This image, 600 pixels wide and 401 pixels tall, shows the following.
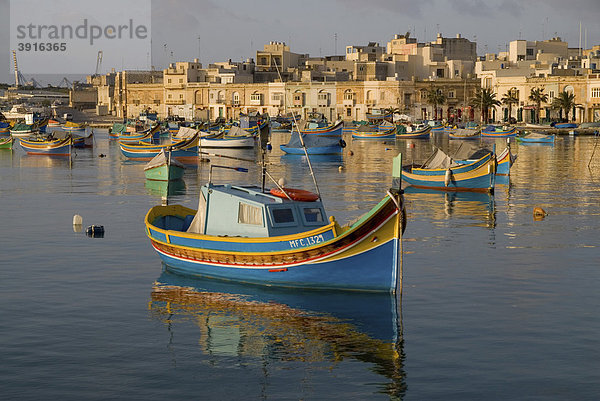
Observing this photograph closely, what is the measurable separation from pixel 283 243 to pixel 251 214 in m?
2.18

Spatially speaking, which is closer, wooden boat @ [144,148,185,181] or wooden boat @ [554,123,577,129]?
wooden boat @ [144,148,185,181]

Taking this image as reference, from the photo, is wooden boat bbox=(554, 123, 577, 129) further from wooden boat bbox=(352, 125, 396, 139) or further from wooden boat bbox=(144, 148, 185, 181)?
wooden boat bbox=(144, 148, 185, 181)

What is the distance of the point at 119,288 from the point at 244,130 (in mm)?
84043

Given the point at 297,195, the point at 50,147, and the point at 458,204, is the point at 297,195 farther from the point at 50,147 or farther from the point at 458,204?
the point at 50,147

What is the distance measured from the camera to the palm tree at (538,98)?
13438 centimetres

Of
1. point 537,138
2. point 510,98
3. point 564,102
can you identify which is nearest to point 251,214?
point 537,138

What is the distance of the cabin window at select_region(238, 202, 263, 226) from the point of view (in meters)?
26.2

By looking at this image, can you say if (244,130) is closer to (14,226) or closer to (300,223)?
(14,226)

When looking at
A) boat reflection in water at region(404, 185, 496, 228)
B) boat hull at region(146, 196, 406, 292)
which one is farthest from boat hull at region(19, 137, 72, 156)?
boat hull at region(146, 196, 406, 292)

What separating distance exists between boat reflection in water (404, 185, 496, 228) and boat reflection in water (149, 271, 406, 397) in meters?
16.6

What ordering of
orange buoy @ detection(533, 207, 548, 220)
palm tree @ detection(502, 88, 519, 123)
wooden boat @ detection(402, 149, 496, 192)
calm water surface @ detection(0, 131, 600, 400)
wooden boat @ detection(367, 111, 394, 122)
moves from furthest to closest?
wooden boat @ detection(367, 111, 394, 122)
palm tree @ detection(502, 88, 519, 123)
wooden boat @ detection(402, 149, 496, 192)
orange buoy @ detection(533, 207, 548, 220)
calm water surface @ detection(0, 131, 600, 400)

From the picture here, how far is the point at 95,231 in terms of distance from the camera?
120 feet

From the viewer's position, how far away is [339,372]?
18906 mm

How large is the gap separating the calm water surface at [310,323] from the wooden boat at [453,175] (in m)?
10.7
